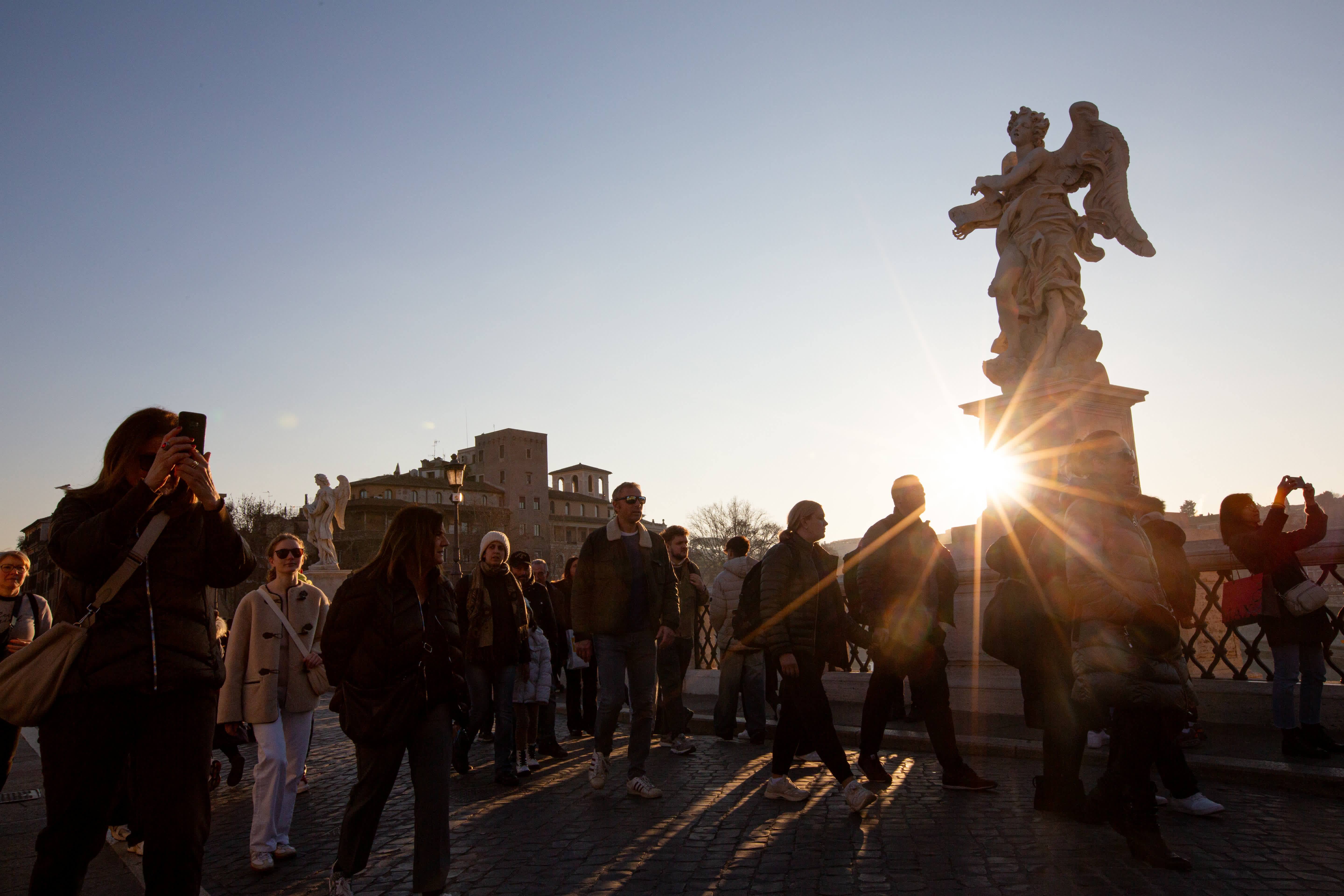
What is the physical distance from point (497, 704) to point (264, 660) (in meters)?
2.34

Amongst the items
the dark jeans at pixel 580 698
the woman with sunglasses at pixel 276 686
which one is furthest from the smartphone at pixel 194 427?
the dark jeans at pixel 580 698

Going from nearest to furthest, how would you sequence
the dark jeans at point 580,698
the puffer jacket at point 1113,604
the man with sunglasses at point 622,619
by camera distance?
the puffer jacket at point 1113,604
the man with sunglasses at point 622,619
the dark jeans at point 580,698

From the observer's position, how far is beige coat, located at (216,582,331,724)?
18.3 feet

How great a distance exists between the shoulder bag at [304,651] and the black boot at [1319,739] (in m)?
6.06

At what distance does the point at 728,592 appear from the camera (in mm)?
9375

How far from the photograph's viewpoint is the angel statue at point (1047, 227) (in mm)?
10117

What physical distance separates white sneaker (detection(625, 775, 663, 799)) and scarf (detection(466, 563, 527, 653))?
5.99 ft

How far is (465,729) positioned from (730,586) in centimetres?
280

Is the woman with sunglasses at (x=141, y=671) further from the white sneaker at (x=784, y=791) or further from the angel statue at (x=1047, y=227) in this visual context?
the angel statue at (x=1047, y=227)

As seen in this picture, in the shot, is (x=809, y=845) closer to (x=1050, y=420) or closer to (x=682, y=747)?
(x=682, y=747)

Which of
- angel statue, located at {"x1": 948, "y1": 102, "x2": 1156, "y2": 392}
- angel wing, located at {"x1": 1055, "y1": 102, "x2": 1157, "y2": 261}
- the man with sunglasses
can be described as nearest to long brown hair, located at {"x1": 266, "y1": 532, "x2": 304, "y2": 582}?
the man with sunglasses

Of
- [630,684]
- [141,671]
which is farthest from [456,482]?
[141,671]

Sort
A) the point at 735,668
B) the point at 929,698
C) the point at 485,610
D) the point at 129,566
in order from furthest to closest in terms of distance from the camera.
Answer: the point at 735,668
the point at 485,610
the point at 929,698
the point at 129,566

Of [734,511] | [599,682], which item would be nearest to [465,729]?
[599,682]
